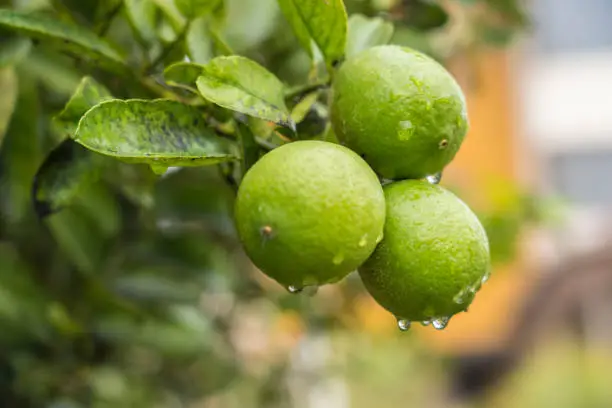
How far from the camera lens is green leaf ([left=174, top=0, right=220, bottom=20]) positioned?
1.59ft

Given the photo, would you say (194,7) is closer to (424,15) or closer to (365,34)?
(365,34)

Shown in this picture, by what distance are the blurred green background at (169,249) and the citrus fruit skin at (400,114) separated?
58 mm

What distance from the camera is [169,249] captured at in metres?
0.82

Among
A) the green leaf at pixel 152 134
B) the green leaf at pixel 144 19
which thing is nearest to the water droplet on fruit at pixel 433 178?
the green leaf at pixel 152 134

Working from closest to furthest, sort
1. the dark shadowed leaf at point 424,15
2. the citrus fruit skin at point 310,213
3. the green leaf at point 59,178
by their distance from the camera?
the citrus fruit skin at point 310,213, the green leaf at point 59,178, the dark shadowed leaf at point 424,15

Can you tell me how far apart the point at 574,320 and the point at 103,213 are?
9.31 feet

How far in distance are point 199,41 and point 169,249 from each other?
371 millimetres

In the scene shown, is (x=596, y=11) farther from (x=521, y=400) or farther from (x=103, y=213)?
(x=103, y=213)

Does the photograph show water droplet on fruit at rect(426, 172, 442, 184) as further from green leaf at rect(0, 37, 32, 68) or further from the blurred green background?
green leaf at rect(0, 37, 32, 68)

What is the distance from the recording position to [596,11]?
3.79 meters

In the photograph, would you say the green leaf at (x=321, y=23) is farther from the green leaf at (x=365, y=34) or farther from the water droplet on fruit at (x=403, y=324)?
the water droplet on fruit at (x=403, y=324)

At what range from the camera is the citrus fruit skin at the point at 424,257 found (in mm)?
396

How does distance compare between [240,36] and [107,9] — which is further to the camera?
[240,36]

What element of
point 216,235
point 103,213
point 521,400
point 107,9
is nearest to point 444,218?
point 107,9
